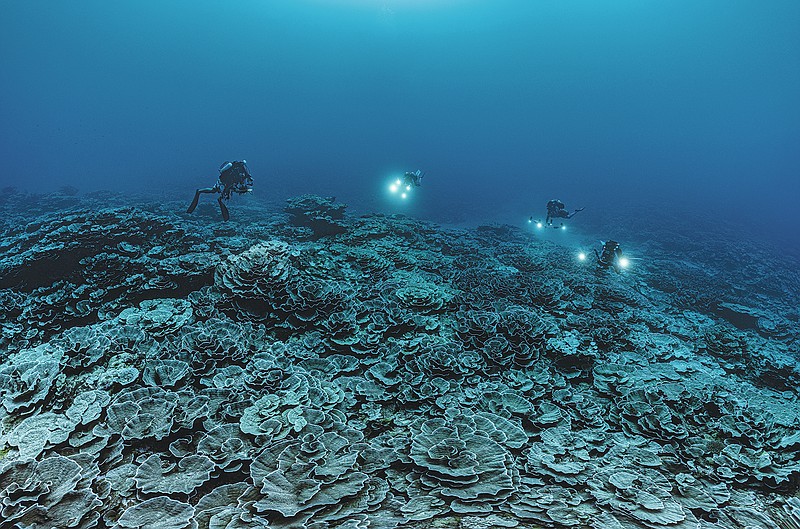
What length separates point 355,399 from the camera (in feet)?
14.6

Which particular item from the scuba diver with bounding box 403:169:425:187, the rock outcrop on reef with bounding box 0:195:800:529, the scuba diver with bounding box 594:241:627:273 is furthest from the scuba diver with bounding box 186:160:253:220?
the scuba diver with bounding box 594:241:627:273

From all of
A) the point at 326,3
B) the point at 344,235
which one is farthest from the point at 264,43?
the point at 344,235

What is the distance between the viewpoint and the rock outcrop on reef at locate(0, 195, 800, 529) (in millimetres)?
2742

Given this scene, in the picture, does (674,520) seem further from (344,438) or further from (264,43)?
(264,43)

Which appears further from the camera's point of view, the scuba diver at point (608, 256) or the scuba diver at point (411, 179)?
Answer: the scuba diver at point (411, 179)

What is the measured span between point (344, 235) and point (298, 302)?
6205 mm

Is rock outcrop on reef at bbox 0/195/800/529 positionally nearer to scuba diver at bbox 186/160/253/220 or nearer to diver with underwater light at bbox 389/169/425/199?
scuba diver at bbox 186/160/253/220

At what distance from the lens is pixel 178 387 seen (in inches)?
172

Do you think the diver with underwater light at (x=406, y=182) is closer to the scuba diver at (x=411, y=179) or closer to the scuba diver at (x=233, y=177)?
→ the scuba diver at (x=411, y=179)

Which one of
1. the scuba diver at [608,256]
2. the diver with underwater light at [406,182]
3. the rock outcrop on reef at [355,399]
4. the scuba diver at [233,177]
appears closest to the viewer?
the rock outcrop on reef at [355,399]

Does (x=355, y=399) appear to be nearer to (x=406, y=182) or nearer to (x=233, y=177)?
(x=233, y=177)

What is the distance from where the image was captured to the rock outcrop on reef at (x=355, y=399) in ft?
9.00

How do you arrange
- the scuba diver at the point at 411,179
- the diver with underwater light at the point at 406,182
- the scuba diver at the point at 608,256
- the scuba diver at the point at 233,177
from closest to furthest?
the scuba diver at the point at 233,177, the scuba diver at the point at 608,256, the diver with underwater light at the point at 406,182, the scuba diver at the point at 411,179

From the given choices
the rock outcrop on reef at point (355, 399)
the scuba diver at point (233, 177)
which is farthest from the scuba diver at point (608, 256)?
the scuba diver at point (233, 177)
